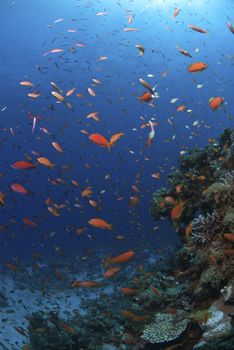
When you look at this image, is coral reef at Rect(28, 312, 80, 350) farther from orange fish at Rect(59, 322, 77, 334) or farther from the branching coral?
the branching coral

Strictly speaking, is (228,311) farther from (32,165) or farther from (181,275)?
(32,165)

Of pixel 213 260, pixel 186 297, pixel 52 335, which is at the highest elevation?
pixel 213 260

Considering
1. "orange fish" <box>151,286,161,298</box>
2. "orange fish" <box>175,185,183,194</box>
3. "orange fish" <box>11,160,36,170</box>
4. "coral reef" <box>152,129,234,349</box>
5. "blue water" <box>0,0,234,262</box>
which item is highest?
"orange fish" <box>11,160,36,170</box>

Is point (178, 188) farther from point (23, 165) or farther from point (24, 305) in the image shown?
point (24, 305)

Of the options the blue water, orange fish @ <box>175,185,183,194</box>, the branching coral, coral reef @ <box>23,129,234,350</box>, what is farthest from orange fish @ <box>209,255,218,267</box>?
the blue water

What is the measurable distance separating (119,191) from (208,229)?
70.0 feet

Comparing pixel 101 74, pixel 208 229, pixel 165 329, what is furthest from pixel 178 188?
pixel 101 74

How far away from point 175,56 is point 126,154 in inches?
834

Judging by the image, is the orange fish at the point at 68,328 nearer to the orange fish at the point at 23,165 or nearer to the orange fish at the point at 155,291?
the orange fish at the point at 155,291

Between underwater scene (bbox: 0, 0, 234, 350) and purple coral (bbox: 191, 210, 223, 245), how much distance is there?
3cm

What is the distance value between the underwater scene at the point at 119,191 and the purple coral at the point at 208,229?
26 millimetres

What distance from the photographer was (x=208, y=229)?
7.62 m

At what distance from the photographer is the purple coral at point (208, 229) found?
24.5 feet

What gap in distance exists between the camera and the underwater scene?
23.8ft
